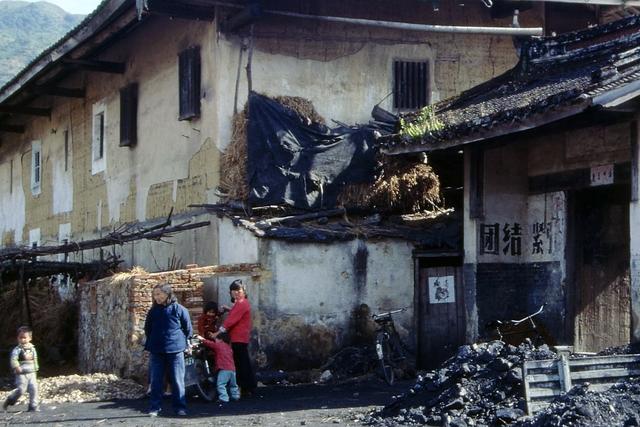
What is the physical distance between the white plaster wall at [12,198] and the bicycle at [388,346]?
15620mm

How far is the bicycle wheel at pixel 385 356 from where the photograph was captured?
1392 centimetres

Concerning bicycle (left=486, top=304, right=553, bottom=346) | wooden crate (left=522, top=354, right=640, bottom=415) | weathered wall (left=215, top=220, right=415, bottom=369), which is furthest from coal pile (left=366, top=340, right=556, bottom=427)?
weathered wall (left=215, top=220, right=415, bottom=369)

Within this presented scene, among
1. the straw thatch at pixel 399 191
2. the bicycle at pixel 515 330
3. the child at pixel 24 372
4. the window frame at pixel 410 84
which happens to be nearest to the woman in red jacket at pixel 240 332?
the child at pixel 24 372

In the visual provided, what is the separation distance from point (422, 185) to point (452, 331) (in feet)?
7.87

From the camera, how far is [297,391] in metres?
13.5

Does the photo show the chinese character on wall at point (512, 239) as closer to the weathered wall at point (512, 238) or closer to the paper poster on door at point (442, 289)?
the weathered wall at point (512, 238)

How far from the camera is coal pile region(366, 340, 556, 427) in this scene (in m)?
9.91

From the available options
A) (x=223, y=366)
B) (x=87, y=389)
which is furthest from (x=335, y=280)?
(x=87, y=389)

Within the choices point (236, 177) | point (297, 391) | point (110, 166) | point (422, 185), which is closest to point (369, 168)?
point (422, 185)

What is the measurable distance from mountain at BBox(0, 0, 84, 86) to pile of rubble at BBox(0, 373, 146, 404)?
85.1m

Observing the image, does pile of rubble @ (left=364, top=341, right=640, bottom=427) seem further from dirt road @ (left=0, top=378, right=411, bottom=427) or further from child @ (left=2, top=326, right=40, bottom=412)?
child @ (left=2, top=326, right=40, bottom=412)

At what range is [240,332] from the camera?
1298cm

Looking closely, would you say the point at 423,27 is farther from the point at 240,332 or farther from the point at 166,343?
the point at 166,343

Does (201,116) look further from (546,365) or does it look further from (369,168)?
(546,365)
